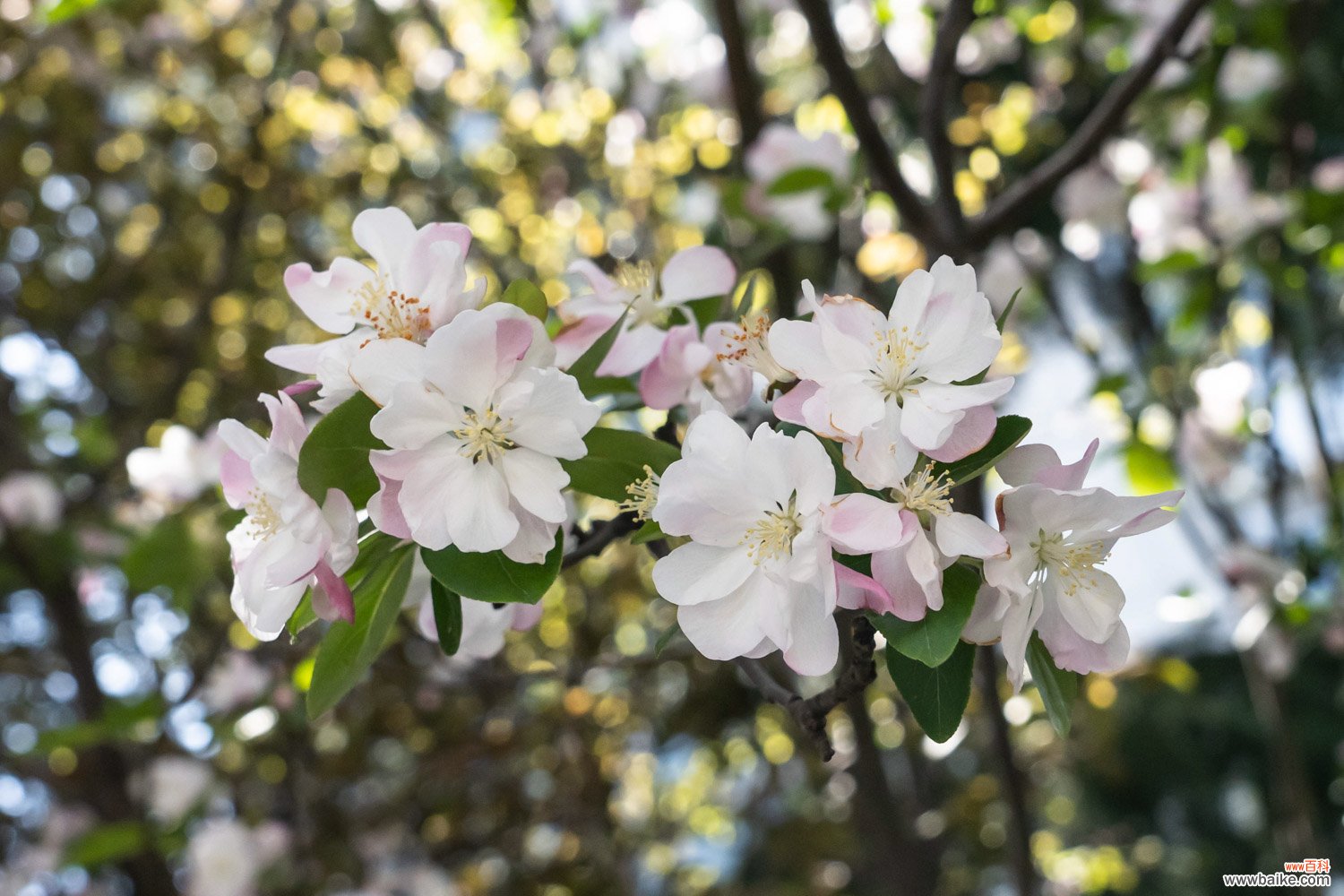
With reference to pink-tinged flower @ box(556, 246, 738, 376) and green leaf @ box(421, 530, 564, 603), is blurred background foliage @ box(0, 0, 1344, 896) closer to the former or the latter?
pink-tinged flower @ box(556, 246, 738, 376)

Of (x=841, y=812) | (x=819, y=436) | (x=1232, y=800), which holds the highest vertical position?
(x=819, y=436)

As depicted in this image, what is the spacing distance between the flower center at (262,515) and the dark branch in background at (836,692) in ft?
0.78

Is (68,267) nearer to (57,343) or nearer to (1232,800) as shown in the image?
(57,343)

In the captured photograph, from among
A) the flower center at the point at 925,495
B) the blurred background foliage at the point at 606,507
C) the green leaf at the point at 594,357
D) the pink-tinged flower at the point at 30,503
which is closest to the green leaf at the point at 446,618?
the green leaf at the point at 594,357

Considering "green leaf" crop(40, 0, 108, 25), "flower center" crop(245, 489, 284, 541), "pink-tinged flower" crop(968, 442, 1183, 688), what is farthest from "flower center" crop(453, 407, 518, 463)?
"green leaf" crop(40, 0, 108, 25)

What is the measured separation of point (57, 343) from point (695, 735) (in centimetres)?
157

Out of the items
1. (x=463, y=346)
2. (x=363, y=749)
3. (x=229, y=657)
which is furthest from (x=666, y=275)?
(x=363, y=749)

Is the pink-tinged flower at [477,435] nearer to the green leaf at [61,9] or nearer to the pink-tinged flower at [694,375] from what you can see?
the pink-tinged flower at [694,375]

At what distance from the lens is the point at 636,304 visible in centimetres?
59

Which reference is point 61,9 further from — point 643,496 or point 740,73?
point 740,73

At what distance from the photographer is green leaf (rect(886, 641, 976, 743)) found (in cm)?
47

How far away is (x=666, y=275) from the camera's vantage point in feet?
2.01

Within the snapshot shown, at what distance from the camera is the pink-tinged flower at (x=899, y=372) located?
0.45 m

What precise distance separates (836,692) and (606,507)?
41.7 inches
